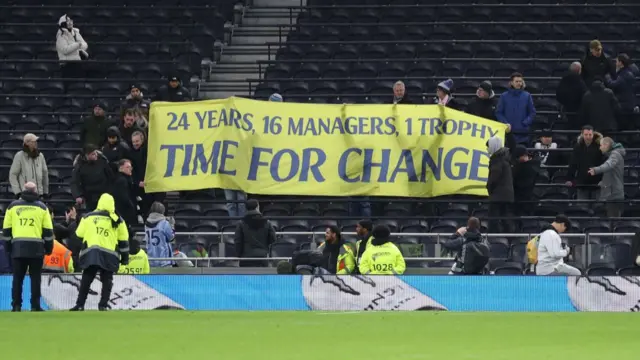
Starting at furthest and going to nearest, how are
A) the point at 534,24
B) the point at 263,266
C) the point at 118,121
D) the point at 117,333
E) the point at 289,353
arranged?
the point at 534,24, the point at 118,121, the point at 263,266, the point at 117,333, the point at 289,353

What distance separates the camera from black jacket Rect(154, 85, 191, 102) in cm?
2819

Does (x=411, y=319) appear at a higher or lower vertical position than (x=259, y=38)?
lower

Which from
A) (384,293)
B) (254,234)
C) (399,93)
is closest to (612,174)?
(399,93)

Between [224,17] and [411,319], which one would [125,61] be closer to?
[224,17]

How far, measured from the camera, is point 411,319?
1967 cm

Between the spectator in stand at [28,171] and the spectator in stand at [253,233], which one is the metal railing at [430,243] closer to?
the spectator in stand at [253,233]

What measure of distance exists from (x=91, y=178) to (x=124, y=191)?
728mm

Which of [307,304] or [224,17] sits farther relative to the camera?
[224,17]

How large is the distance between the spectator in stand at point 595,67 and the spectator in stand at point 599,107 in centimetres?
120

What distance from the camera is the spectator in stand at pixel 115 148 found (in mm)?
25781

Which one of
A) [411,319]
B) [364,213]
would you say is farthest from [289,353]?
[364,213]

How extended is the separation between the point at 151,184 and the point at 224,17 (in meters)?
9.37

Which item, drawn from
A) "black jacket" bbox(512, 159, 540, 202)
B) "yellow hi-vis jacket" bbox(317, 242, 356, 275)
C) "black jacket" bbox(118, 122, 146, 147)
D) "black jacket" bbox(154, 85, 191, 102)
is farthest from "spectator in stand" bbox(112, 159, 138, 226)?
"black jacket" bbox(512, 159, 540, 202)

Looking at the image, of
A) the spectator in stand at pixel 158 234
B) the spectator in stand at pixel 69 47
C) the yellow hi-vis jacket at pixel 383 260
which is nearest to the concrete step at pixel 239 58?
the spectator in stand at pixel 69 47
